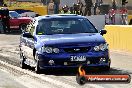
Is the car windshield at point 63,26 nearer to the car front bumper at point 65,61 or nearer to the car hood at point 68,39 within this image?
the car hood at point 68,39

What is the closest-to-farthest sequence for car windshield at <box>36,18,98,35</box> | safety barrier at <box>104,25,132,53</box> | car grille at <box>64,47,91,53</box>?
car grille at <box>64,47,91,53</box> < car windshield at <box>36,18,98,35</box> < safety barrier at <box>104,25,132,53</box>

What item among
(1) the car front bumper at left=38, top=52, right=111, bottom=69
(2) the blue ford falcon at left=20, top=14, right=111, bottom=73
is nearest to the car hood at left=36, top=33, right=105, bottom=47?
(2) the blue ford falcon at left=20, top=14, right=111, bottom=73

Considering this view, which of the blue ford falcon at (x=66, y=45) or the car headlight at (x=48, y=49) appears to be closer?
the blue ford falcon at (x=66, y=45)

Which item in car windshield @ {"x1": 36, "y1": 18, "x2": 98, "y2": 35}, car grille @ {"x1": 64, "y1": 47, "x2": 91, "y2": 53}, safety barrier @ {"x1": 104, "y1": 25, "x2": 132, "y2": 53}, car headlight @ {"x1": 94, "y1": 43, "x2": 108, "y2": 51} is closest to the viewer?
car grille @ {"x1": 64, "y1": 47, "x2": 91, "y2": 53}

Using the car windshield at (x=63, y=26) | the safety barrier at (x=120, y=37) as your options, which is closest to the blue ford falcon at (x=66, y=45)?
the car windshield at (x=63, y=26)

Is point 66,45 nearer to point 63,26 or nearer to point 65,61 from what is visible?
point 65,61

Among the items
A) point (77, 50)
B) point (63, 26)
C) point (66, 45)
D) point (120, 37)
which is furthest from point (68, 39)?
point (120, 37)

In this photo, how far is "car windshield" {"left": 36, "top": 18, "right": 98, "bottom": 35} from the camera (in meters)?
12.7

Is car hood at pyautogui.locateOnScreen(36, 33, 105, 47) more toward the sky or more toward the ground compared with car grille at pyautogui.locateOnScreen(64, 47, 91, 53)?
more toward the sky

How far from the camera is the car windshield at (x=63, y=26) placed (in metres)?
12.7

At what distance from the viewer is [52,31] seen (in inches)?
498

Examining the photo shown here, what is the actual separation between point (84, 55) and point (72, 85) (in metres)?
1.91

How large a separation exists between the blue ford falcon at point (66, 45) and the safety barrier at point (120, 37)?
20.1 ft

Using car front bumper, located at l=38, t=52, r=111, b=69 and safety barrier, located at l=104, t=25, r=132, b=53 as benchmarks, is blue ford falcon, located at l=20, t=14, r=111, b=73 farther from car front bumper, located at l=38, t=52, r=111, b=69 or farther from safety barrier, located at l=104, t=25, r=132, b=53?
safety barrier, located at l=104, t=25, r=132, b=53
